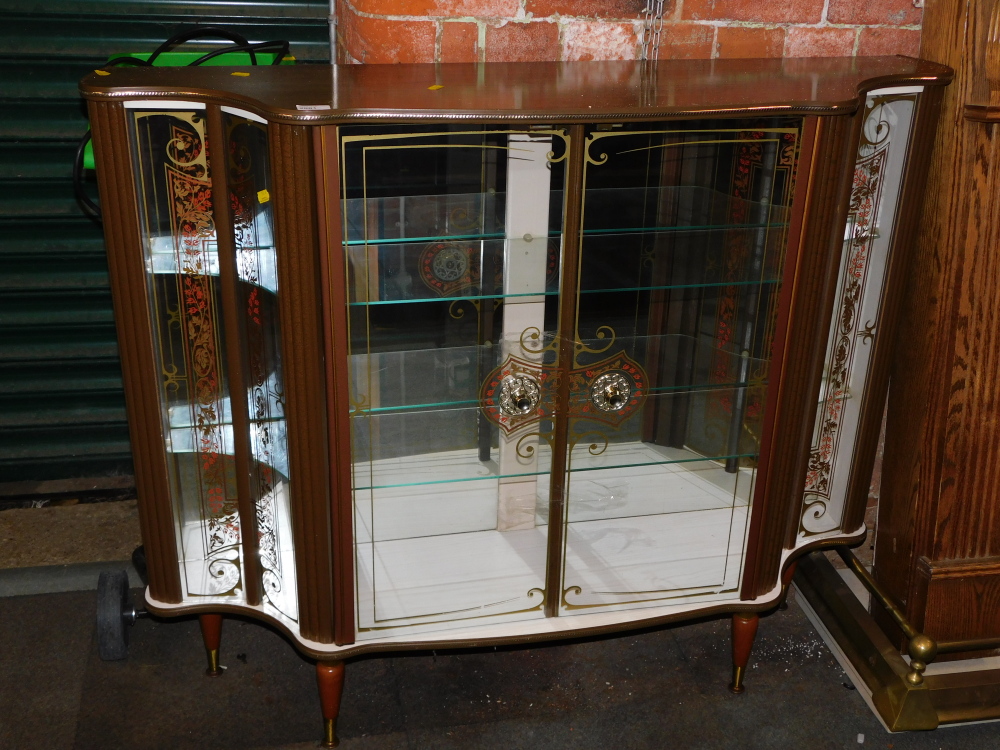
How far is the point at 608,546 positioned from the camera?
1.96 m

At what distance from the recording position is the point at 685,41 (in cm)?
202

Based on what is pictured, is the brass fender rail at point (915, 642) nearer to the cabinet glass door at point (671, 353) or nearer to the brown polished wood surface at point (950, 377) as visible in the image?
the brown polished wood surface at point (950, 377)

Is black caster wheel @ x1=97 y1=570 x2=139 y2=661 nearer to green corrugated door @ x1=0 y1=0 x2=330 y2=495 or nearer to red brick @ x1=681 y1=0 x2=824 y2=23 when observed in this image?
green corrugated door @ x1=0 y1=0 x2=330 y2=495

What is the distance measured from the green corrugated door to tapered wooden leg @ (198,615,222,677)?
0.85 metres

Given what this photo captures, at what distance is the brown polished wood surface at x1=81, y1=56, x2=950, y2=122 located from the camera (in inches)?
59.1

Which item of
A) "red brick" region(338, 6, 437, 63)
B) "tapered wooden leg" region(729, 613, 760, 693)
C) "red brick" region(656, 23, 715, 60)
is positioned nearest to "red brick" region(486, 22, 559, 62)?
"red brick" region(338, 6, 437, 63)

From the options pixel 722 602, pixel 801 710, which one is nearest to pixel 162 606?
pixel 722 602

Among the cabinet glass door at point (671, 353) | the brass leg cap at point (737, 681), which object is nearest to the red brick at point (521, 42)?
the cabinet glass door at point (671, 353)

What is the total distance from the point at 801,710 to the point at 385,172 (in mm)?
1405

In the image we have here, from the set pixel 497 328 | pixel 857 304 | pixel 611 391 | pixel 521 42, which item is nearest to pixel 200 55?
pixel 521 42

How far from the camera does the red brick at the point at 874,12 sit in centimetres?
205

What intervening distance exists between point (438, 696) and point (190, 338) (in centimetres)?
92

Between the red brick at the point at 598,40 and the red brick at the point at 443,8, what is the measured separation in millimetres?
123

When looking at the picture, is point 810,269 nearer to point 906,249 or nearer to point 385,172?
point 906,249
